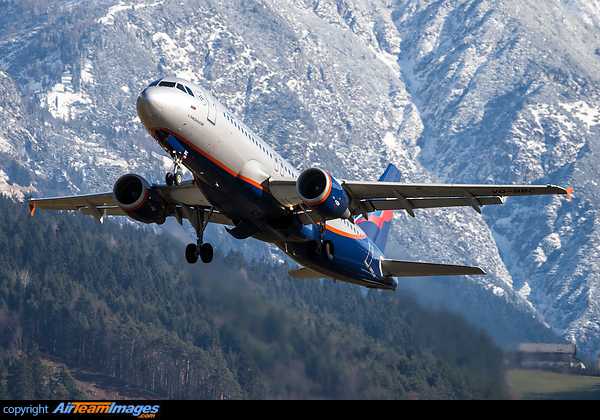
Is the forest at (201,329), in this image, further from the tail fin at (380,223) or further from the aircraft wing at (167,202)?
the aircraft wing at (167,202)

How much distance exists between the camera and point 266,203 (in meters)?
36.7

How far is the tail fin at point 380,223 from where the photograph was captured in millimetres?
51781

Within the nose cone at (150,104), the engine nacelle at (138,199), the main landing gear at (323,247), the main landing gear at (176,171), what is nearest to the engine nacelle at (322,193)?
the main landing gear at (323,247)

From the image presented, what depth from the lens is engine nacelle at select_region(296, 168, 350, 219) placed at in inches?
1380

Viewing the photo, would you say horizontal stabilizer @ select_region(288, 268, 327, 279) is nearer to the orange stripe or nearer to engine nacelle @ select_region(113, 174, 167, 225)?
the orange stripe

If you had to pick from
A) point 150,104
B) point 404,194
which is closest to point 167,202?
point 150,104

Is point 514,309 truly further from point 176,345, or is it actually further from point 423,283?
point 176,345

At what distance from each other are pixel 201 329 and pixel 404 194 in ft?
355

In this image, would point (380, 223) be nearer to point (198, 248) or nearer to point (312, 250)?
point (312, 250)

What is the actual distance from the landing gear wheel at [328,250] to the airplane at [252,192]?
46mm

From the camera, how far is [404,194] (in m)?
37.4
